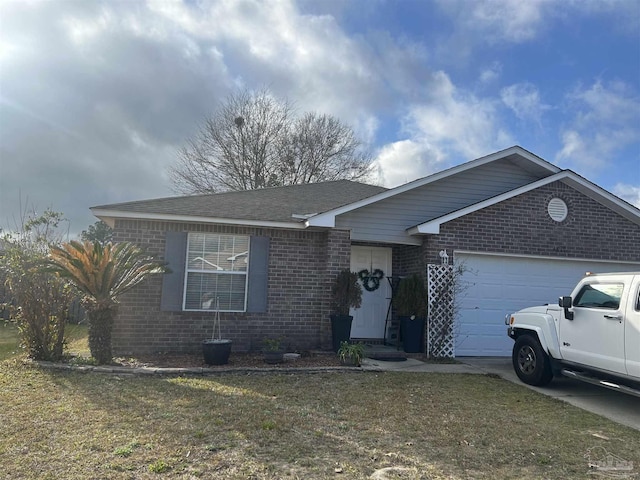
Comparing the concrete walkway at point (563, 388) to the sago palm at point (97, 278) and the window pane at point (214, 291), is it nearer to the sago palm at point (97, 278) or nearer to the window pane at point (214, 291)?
the window pane at point (214, 291)

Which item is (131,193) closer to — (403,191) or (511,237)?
(403,191)

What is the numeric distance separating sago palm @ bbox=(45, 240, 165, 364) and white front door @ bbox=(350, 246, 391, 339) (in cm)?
531

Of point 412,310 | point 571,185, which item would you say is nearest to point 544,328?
point 412,310

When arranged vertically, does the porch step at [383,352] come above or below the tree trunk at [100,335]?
below

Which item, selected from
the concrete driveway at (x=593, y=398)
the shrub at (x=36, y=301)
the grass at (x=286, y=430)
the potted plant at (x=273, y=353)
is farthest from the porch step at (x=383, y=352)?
the shrub at (x=36, y=301)

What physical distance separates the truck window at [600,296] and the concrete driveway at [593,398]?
1.35 m

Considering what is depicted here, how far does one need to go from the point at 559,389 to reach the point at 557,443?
9.27 feet

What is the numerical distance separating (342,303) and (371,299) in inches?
74.9

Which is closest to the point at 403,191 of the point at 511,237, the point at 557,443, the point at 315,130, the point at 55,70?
the point at 511,237

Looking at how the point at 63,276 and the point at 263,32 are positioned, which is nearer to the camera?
the point at 63,276

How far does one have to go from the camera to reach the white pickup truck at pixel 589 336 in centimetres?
551

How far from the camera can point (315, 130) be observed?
93.0 ft

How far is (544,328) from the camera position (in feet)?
22.5

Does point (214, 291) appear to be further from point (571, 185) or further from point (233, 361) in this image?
point (571, 185)
